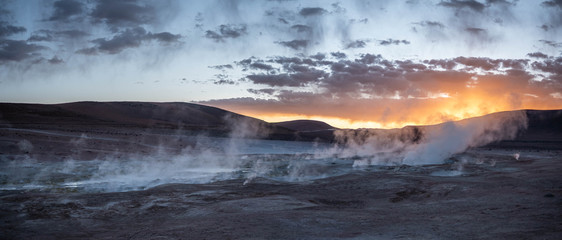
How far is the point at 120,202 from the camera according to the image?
503 inches

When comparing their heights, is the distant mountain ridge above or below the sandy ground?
above

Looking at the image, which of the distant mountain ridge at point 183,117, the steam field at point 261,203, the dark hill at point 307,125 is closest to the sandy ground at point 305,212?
the steam field at point 261,203

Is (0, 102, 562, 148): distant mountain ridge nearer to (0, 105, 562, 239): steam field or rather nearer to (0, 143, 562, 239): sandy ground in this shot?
(0, 105, 562, 239): steam field

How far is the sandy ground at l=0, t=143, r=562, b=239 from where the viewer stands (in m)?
8.53

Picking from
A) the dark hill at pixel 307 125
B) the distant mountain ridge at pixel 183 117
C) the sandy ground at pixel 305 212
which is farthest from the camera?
the dark hill at pixel 307 125

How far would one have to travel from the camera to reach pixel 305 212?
428 inches

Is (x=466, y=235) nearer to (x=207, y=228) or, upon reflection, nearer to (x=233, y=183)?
(x=207, y=228)

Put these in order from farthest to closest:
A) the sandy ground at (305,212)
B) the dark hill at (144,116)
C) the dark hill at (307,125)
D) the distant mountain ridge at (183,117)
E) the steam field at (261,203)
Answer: the dark hill at (307,125), the distant mountain ridge at (183,117), the dark hill at (144,116), the steam field at (261,203), the sandy ground at (305,212)

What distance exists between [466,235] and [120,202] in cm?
986

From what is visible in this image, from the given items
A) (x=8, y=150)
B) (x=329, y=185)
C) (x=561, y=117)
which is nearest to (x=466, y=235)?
(x=329, y=185)

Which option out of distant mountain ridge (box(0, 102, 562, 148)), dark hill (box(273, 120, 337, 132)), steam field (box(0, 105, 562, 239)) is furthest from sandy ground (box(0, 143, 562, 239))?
dark hill (box(273, 120, 337, 132))

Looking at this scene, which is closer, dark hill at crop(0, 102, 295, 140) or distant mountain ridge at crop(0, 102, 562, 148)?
dark hill at crop(0, 102, 295, 140)

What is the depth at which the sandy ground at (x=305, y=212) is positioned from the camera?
8.53m

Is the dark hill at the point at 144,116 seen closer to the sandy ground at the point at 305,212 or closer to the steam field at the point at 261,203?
the steam field at the point at 261,203
